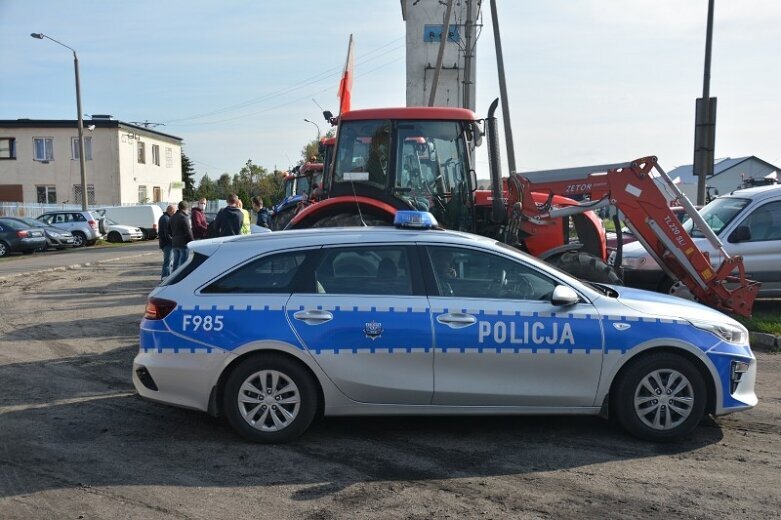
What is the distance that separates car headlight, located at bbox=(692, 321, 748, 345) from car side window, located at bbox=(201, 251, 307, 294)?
10.4 ft

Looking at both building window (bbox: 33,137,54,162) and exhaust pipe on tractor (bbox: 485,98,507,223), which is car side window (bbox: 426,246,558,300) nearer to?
exhaust pipe on tractor (bbox: 485,98,507,223)

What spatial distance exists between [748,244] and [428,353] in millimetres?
7789

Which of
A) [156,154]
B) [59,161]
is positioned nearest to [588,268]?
[59,161]

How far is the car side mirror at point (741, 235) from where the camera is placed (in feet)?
38.6

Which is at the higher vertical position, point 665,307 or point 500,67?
point 500,67

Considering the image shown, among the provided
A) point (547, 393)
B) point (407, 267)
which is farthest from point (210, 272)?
point (547, 393)

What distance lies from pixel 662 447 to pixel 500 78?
19.8 m

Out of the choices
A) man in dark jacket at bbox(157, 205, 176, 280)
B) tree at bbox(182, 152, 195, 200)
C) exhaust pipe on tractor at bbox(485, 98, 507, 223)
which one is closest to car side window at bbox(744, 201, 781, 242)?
exhaust pipe on tractor at bbox(485, 98, 507, 223)

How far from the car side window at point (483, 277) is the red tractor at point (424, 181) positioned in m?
3.31

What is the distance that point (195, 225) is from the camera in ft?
51.8

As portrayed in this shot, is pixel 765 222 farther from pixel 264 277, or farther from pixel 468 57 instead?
pixel 468 57

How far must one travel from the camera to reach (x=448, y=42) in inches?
791

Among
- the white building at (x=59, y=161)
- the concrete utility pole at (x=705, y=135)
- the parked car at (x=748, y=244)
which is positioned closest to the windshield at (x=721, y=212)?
the parked car at (x=748, y=244)

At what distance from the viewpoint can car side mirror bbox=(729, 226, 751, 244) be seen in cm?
1177
